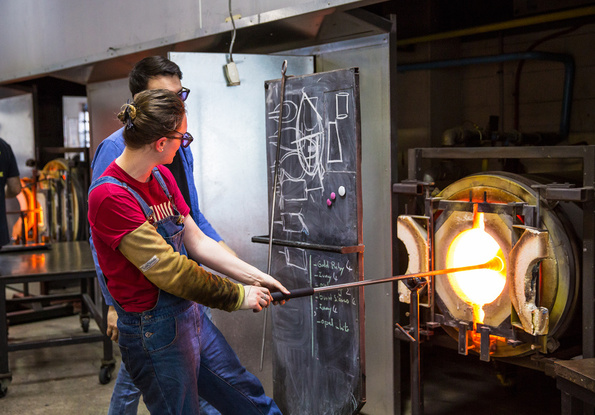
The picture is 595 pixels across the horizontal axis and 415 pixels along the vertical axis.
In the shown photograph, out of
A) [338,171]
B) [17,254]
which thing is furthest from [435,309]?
[17,254]

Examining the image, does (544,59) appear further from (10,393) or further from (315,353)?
(10,393)

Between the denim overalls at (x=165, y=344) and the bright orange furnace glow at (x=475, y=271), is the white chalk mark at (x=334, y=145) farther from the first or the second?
the denim overalls at (x=165, y=344)

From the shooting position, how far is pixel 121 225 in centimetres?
187

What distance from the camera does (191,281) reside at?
6.37 ft

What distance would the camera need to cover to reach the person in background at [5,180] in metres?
4.79

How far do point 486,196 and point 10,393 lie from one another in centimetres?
327

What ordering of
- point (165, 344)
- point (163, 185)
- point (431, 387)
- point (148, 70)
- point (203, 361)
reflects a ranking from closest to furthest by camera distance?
point (165, 344), point (163, 185), point (203, 361), point (148, 70), point (431, 387)

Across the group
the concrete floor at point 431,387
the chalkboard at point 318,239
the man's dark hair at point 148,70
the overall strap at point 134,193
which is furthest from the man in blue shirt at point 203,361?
the concrete floor at point 431,387

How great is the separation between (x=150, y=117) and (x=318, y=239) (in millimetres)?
1242

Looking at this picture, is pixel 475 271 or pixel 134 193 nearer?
pixel 134 193

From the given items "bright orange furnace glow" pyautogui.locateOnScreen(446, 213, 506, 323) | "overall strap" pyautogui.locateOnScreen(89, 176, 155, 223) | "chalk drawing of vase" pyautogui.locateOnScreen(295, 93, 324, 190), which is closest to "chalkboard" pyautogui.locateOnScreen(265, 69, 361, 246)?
"chalk drawing of vase" pyautogui.locateOnScreen(295, 93, 324, 190)

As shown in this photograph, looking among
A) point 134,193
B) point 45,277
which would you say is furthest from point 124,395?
point 45,277

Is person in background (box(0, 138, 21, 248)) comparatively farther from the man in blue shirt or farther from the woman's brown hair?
the woman's brown hair

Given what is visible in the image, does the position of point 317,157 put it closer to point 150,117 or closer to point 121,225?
point 150,117
